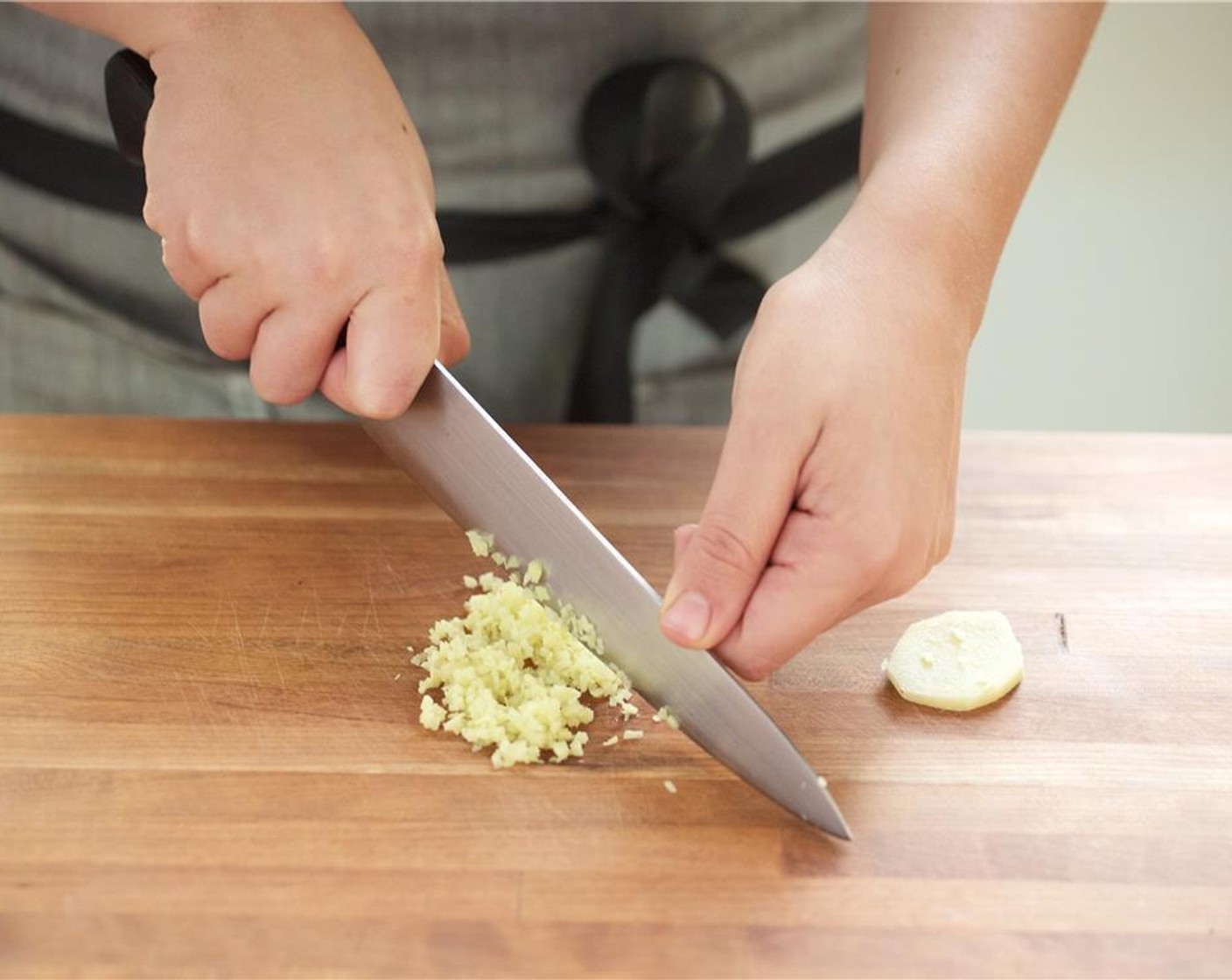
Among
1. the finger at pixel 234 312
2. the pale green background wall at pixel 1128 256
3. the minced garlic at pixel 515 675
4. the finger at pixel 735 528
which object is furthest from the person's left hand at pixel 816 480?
the pale green background wall at pixel 1128 256

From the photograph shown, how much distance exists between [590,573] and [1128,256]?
6.16ft

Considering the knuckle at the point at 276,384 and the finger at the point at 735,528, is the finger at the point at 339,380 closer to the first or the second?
the knuckle at the point at 276,384

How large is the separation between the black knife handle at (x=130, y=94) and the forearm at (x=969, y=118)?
1.76 ft

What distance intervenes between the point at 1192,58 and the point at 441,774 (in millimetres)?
2026

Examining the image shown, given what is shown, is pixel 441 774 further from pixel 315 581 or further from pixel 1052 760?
pixel 1052 760

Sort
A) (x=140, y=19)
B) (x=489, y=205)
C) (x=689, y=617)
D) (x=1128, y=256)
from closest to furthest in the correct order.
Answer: (x=689, y=617) < (x=140, y=19) < (x=489, y=205) < (x=1128, y=256)

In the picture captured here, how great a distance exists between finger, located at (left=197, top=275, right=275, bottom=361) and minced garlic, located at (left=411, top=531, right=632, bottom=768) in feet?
0.72

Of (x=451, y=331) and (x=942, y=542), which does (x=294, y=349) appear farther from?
(x=942, y=542)

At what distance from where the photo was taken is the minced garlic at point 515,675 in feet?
3.14

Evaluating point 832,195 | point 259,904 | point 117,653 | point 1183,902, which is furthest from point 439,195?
point 1183,902

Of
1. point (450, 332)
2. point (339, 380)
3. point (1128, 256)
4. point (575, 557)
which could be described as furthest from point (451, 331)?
point (1128, 256)

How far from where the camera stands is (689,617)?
0.91 m

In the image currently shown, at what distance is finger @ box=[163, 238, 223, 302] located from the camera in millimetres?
990

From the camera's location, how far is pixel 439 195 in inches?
53.9
